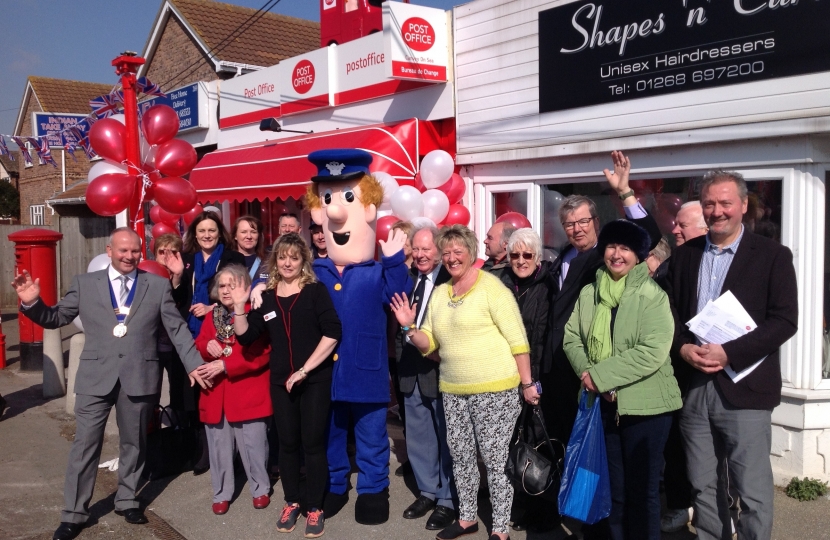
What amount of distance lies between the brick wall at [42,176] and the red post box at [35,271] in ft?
43.0

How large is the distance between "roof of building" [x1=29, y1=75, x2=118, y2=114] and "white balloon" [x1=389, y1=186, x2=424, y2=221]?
2114 cm

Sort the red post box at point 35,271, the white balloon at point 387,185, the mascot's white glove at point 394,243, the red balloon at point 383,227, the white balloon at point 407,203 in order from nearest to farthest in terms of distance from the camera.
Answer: the mascot's white glove at point 394,243
the red balloon at point 383,227
the white balloon at point 407,203
the white balloon at point 387,185
the red post box at point 35,271

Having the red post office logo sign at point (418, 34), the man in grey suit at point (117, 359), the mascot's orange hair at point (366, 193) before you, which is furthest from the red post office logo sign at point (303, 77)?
the man in grey suit at point (117, 359)

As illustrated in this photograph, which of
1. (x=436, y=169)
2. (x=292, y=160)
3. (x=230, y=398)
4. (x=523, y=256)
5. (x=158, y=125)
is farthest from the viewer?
(x=292, y=160)

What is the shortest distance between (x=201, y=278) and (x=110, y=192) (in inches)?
69.1

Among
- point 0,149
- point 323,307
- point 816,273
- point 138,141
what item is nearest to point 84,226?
point 0,149

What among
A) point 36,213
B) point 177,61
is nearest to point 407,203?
point 177,61

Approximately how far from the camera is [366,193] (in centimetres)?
481

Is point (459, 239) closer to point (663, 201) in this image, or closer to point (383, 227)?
point (383, 227)

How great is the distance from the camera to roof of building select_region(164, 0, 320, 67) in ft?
46.9

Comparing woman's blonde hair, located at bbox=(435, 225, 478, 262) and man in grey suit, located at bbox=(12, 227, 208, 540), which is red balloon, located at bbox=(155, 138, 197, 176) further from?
woman's blonde hair, located at bbox=(435, 225, 478, 262)

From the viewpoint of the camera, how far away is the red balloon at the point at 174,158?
6.72 meters

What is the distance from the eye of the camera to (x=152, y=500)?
16.6ft

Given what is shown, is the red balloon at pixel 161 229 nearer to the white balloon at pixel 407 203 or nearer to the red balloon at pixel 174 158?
the red balloon at pixel 174 158
